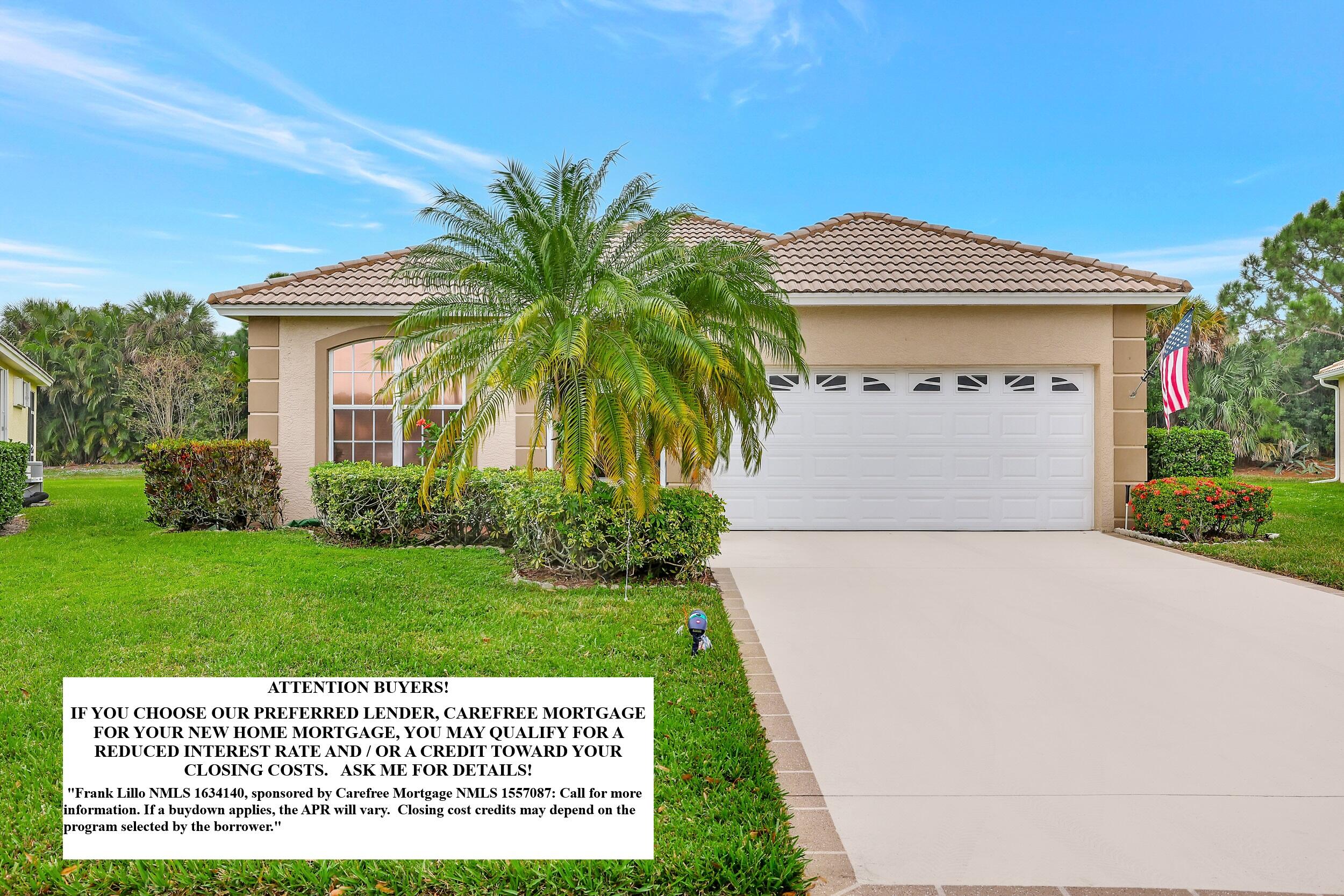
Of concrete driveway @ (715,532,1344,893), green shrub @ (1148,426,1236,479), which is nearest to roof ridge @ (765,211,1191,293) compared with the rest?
green shrub @ (1148,426,1236,479)

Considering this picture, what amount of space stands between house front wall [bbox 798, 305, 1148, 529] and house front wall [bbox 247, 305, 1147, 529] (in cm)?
1

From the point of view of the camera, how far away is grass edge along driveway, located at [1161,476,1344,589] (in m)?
8.22

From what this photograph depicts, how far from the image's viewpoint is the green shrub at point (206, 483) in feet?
36.7

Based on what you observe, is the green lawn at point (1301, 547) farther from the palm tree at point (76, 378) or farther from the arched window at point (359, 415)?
the palm tree at point (76, 378)

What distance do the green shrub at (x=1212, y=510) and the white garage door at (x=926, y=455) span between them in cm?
140

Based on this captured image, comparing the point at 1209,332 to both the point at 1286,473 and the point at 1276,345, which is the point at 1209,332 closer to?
the point at 1276,345

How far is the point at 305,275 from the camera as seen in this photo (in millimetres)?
12500

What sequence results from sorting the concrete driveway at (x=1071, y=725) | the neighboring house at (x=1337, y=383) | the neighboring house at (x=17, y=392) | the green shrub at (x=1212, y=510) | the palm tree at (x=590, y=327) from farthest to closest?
the neighboring house at (x=1337, y=383) → the neighboring house at (x=17, y=392) → the green shrub at (x=1212, y=510) → the palm tree at (x=590, y=327) → the concrete driveway at (x=1071, y=725)

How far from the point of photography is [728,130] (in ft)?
57.6

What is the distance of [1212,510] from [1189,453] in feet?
6.74

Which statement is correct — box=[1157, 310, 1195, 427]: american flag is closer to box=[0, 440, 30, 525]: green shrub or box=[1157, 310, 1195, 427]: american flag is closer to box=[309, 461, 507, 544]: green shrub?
box=[309, 461, 507, 544]: green shrub

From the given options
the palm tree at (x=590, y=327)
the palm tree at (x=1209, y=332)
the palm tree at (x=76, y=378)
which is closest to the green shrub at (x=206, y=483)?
the palm tree at (x=590, y=327)

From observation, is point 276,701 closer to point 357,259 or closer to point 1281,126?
point 357,259

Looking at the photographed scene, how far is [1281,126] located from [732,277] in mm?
21923
